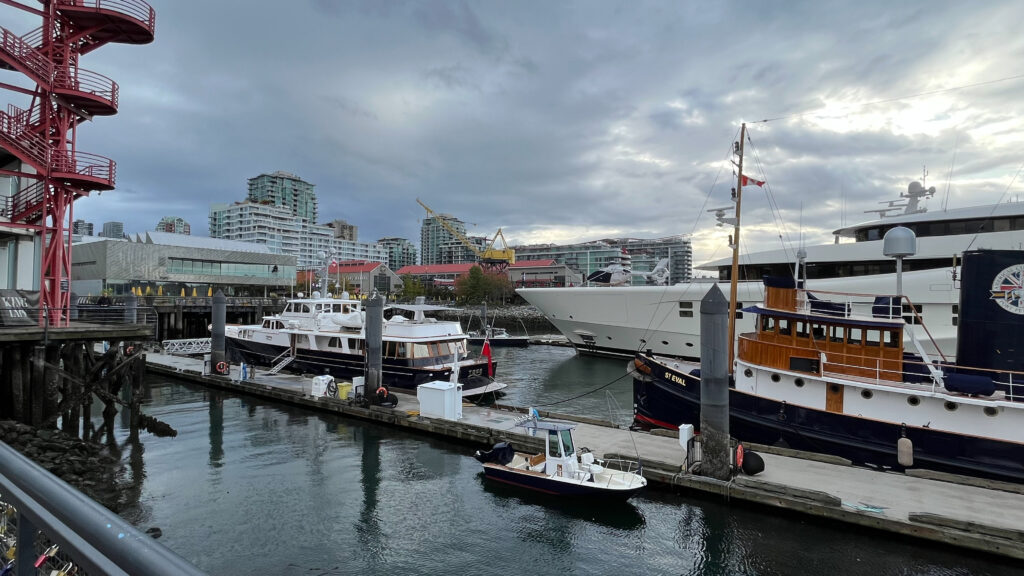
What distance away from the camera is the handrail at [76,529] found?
1.45 meters

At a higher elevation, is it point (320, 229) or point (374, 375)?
point (320, 229)

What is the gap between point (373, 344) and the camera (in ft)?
69.2

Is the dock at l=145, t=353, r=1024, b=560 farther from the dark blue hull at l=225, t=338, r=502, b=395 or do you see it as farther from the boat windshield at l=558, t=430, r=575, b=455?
the dark blue hull at l=225, t=338, r=502, b=395

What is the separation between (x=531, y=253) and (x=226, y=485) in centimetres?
15596

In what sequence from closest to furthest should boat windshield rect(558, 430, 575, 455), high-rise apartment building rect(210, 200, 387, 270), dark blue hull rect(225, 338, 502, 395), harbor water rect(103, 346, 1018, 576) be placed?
harbor water rect(103, 346, 1018, 576) < boat windshield rect(558, 430, 575, 455) < dark blue hull rect(225, 338, 502, 395) < high-rise apartment building rect(210, 200, 387, 270)

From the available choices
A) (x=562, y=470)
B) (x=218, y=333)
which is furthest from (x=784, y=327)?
(x=218, y=333)

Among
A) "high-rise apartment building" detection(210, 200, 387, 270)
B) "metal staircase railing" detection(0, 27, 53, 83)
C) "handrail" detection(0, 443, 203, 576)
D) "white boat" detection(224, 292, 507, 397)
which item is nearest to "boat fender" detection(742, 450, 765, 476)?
"white boat" detection(224, 292, 507, 397)

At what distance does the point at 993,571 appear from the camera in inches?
392

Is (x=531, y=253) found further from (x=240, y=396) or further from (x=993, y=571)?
(x=993, y=571)

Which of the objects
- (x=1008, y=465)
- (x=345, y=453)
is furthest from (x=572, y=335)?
(x=1008, y=465)

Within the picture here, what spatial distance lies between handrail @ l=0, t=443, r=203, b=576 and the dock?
Answer: 13083mm

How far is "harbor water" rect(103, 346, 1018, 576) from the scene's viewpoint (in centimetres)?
1052

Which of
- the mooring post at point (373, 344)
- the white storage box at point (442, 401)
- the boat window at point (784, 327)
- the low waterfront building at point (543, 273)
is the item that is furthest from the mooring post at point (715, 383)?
the low waterfront building at point (543, 273)

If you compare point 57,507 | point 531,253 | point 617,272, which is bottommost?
point 57,507
